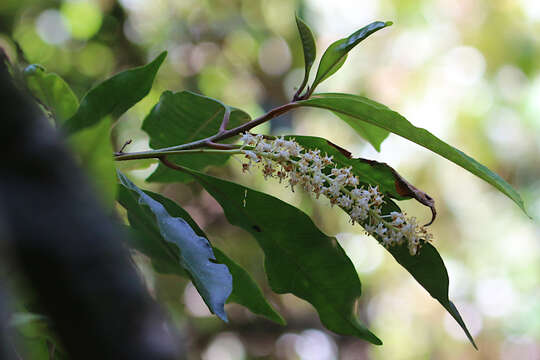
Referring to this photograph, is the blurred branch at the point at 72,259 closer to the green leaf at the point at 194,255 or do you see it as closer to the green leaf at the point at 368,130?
the green leaf at the point at 194,255

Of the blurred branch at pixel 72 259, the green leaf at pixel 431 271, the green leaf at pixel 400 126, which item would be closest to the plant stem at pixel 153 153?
the green leaf at pixel 400 126

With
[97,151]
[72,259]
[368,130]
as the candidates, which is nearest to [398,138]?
[368,130]

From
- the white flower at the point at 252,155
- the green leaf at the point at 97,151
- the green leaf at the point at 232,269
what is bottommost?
the green leaf at the point at 97,151

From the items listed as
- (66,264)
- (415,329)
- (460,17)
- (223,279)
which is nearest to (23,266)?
(66,264)

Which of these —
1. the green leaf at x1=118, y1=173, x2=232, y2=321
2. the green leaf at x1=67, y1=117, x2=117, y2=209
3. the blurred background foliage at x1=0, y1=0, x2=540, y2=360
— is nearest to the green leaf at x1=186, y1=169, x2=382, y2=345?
the green leaf at x1=118, y1=173, x2=232, y2=321

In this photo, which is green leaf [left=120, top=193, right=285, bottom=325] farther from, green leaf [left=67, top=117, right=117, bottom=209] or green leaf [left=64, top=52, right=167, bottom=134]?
green leaf [left=67, top=117, right=117, bottom=209]

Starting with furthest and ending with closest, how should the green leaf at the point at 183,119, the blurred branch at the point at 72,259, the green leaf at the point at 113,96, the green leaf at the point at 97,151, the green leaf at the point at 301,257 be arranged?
the green leaf at the point at 183,119, the green leaf at the point at 301,257, the green leaf at the point at 113,96, the green leaf at the point at 97,151, the blurred branch at the point at 72,259

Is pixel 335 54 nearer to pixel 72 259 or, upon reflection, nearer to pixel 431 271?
pixel 431 271
